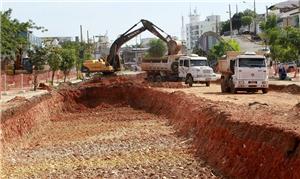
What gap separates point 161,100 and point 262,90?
20.5 feet

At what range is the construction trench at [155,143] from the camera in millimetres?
12359

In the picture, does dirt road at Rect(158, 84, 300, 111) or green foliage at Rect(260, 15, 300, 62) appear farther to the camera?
green foliage at Rect(260, 15, 300, 62)

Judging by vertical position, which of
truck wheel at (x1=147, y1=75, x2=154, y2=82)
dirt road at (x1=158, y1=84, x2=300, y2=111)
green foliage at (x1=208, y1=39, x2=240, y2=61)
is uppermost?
green foliage at (x1=208, y1=39, x2=240, y2=61)

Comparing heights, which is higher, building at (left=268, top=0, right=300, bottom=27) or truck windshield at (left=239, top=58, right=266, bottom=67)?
building at (left=268, top=0, right=300, bottom=27)

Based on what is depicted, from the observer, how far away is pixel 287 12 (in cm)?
9900

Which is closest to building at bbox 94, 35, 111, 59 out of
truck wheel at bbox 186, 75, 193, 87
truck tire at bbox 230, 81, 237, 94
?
truck wheel at bbox 186, 75, 193, 87

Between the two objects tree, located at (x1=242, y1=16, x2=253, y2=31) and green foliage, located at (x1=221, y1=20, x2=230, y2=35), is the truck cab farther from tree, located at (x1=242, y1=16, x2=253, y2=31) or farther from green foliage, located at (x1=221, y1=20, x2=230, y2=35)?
green foliage, located at (x1=221, y1=20, x2=230, y2=35)

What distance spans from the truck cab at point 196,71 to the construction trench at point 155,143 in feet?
43.6

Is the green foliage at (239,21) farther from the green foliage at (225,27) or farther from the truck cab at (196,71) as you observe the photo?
the truck cab at (196,71)

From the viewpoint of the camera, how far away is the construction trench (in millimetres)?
12359

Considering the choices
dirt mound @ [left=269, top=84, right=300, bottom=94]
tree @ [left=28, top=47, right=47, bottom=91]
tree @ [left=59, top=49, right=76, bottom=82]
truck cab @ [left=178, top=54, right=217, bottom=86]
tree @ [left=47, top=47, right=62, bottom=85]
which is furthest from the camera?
tree @ [left=59, top=49, right=76, bottom=82]

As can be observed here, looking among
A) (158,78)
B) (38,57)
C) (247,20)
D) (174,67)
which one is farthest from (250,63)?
(247,20)

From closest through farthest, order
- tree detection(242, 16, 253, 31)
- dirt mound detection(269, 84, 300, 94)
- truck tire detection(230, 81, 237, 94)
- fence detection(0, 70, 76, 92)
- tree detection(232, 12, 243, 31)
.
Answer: truck tire detection(230, 81, 237, 94), dirt mound detection(269, 84, 300, 94), fence detection(0, 70, 76, 92), tree detection(242, 16, 253, 31), tree detection(232, 12, 243, 31)

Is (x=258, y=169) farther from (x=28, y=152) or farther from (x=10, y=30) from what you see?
(x=10, y=30)
